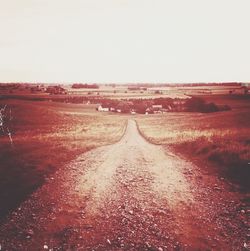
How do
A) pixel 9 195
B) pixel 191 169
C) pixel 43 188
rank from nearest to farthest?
pixel 9 195 → pixel 43 188 → pixel 191 169

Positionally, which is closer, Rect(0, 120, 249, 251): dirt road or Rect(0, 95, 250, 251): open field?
Rect(0, 120, 249, 251): dirt road

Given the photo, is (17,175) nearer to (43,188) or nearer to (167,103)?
(43,188)

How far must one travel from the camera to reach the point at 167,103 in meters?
118

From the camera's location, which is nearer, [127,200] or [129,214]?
[129,214]

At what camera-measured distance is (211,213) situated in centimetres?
1255

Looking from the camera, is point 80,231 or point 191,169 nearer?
point 80,231

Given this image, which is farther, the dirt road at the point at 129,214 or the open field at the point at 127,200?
the open field at the point at 127,200

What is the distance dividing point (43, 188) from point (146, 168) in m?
7.63

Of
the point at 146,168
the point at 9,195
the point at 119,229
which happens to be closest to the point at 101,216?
the point at 119,229

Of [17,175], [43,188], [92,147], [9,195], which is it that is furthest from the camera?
[92,147]

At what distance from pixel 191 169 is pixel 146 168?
10.4 ft

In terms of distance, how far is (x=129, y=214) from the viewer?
12.5 metres

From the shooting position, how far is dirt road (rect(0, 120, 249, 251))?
1024 centimetres

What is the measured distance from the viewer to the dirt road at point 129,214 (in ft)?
33.6
